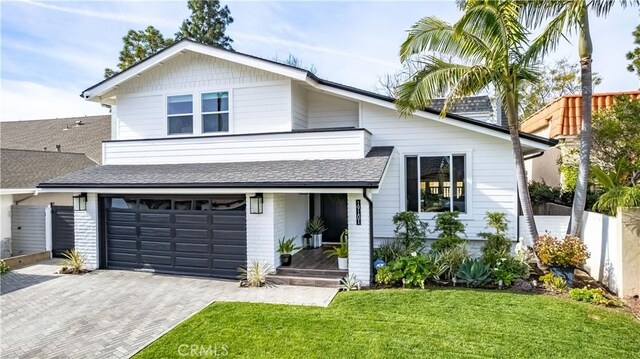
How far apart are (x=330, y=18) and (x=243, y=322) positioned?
12.8 metres

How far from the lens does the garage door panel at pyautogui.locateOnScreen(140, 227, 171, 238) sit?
10.5 metres

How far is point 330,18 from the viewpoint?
14977mm

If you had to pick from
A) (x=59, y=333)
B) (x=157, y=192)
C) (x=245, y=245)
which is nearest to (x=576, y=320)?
(x=245, y=245)

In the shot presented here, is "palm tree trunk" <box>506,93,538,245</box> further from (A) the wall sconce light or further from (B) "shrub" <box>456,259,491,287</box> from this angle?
(A) the wall sconce light

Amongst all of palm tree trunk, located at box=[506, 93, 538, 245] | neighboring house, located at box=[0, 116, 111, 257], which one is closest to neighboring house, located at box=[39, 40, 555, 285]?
palm tree trunk, located at box=[506, 93, 538, 245]

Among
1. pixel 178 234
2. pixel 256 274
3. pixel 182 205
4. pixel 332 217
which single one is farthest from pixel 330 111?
pixel 178 234

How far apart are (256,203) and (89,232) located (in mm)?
5718

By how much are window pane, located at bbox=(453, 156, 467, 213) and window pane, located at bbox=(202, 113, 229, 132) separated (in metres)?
7.44

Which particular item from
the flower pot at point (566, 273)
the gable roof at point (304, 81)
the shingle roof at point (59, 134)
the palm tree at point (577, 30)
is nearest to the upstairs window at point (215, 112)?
the gable roof at point (304, 81)

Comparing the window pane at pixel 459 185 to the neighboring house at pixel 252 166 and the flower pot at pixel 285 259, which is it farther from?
the flower pot at pixel 285 259

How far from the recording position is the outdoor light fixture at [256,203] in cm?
951

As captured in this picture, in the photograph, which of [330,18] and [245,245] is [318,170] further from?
[330,18]

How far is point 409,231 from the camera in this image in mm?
10156

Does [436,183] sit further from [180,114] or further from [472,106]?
[180,114]
